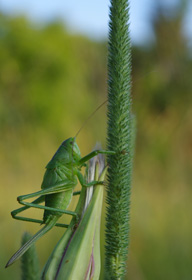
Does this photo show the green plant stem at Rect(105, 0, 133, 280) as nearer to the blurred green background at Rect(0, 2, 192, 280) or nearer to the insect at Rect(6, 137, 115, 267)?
the blurred green background at Rect(0, 2, 192, 280)

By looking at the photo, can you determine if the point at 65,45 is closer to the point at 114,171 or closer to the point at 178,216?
the point at 178,216

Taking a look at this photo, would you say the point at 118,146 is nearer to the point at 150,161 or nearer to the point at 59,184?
the point at 59,184

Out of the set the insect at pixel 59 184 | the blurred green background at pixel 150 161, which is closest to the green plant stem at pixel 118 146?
the blurred green background at pixel 150 161

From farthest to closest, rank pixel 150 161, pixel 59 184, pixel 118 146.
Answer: pixel 150 161, pixel 59 184, pixel 118 146

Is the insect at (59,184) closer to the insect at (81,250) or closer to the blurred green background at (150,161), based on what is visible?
the blurred green background at (150,161)

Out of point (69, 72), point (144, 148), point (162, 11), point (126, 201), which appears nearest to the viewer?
point (126, 201)

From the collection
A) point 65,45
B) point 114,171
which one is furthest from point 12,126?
point 65,45

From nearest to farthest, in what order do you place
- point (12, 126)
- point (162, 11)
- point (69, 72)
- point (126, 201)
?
point (126, 201), point (12, 126), point (162, 11), point (69, 72)

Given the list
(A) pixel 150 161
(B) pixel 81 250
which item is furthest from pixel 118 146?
(A) pixel 150 161

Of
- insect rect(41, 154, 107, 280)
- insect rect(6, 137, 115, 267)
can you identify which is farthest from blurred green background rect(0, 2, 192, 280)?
insect rect(41, 154, 107, 280)

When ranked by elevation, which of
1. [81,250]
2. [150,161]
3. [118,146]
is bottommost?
[81,250]
